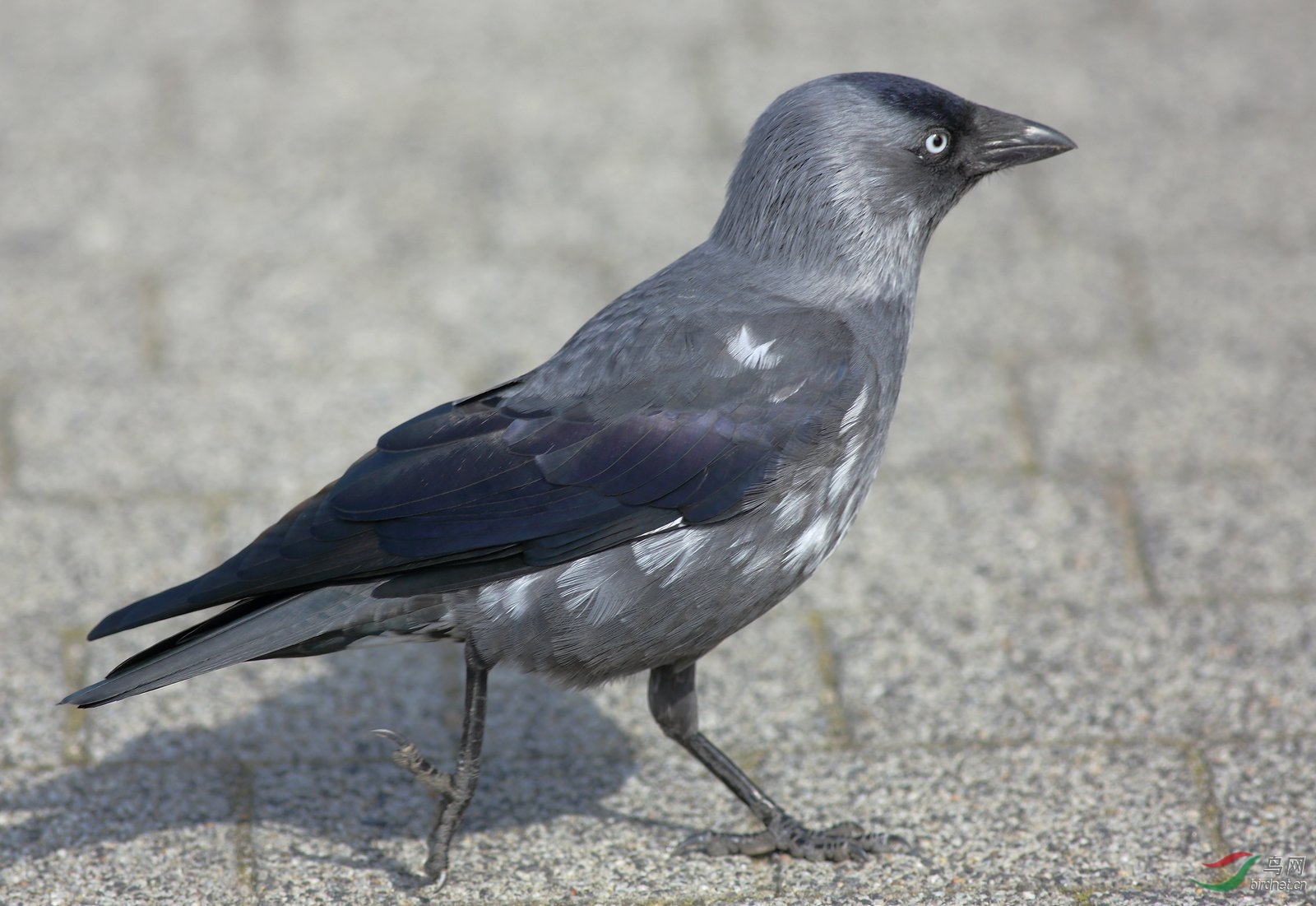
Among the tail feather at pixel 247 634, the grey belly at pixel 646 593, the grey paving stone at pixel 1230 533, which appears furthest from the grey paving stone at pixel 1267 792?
the tail feather at pixel 247 634

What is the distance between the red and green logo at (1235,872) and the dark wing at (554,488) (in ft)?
4.76

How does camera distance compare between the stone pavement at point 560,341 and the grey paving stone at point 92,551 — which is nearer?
the stone pavement at point 560,341

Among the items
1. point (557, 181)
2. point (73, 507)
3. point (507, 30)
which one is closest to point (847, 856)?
point (73, 507)

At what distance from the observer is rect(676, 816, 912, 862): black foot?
3.89 m

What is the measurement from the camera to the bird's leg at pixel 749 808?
3.90 metres

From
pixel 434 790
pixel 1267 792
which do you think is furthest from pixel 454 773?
pixel 1267 792

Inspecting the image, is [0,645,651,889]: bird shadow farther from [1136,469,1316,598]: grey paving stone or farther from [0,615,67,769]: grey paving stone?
[1136,469,1316,598]: grey paving stone

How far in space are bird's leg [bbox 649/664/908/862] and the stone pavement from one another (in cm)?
7

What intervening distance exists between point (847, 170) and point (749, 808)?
1.65m

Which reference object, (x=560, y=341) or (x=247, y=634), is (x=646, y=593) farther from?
(x=560, y=341)

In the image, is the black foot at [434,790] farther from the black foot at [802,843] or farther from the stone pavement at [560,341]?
the black foot at [802,843]

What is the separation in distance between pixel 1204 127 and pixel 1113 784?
4.46 m

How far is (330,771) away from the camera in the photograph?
4234mm

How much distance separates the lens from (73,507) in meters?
5.17
